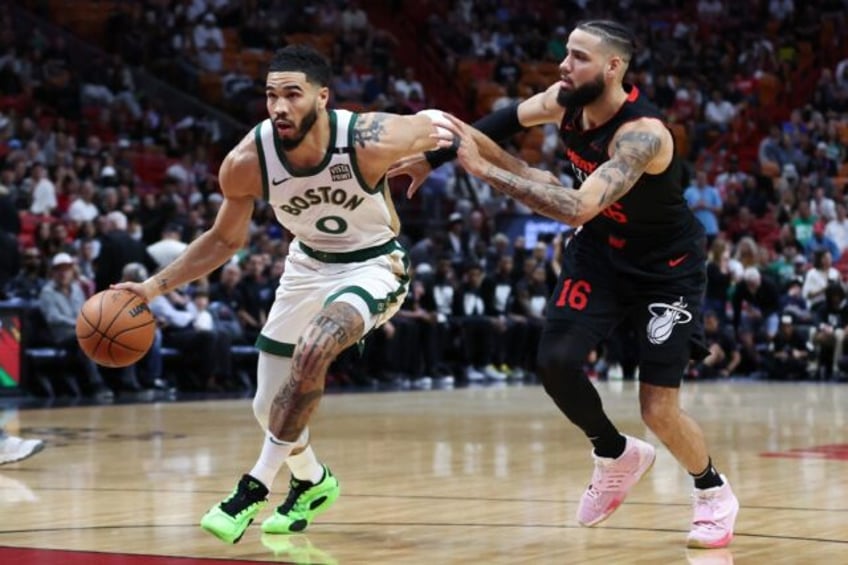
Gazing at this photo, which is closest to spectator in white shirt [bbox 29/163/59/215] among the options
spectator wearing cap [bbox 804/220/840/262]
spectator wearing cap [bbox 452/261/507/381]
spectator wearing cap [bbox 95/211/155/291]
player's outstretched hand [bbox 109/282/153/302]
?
spectator wearing cap [bbox 95/211/155/291]

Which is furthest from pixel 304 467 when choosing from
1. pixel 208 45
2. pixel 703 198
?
pixel 208 45

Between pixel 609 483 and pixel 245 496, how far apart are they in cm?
159

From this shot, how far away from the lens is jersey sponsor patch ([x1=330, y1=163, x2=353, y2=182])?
6613mm

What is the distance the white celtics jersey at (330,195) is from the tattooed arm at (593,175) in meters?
0.55

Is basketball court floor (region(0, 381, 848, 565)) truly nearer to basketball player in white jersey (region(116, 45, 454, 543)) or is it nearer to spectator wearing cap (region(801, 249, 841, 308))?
basketball player in white jersey (region(116, 45, 454, 543))

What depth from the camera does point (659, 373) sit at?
21.7 ft

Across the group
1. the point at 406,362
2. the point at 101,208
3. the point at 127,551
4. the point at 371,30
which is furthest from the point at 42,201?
the point at 127,551

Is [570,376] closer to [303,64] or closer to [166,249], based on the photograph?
[303,64]

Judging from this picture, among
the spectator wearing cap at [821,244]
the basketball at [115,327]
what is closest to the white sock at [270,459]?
the basketball at [115,327]

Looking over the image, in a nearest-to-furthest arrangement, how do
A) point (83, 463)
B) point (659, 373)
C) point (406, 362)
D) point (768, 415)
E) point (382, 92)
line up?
point (659, 373)
point (83, 463)
point (768, 415)
point (406, 362)
point (382, 92)

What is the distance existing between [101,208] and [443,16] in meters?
13.3

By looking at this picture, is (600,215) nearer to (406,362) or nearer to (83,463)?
(83,463)

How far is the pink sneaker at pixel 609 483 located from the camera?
22.4 feet

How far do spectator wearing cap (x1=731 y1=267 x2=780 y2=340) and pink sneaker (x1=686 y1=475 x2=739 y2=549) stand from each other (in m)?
15.0
